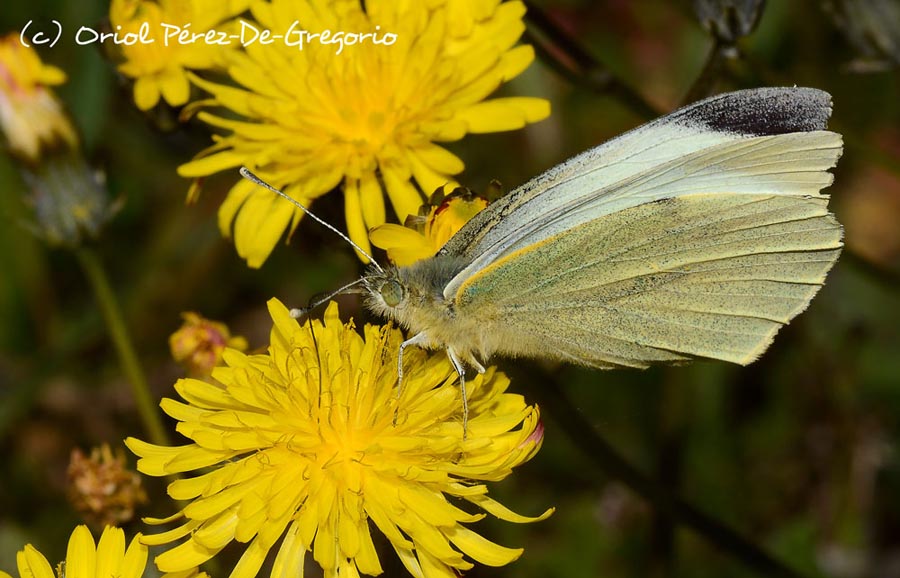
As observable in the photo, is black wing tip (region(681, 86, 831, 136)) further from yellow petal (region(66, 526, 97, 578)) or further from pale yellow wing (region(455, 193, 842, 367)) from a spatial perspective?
yellow petal (region(66, 526, 97, 578))

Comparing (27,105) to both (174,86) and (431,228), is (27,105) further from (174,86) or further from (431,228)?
(431,228)

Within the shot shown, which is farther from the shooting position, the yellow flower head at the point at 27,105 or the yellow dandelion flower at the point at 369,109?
the yellow flower head at the point at 27,105

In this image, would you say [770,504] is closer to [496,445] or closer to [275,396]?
[496,445]

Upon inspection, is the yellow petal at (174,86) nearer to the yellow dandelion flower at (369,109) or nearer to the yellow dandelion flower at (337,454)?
the yellow dandelion flower at (369,109)

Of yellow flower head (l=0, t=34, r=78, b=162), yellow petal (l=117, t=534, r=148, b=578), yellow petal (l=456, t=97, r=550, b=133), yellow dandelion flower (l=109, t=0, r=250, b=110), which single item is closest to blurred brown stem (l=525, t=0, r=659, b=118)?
yellow petal (l=456, t=97, r=550, b=133)

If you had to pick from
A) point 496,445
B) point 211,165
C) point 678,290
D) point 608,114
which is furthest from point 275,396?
point 608,114

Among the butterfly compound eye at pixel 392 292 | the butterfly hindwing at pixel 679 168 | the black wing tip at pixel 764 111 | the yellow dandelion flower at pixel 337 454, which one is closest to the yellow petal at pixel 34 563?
the yellow dandelion flower at pixel 337 454

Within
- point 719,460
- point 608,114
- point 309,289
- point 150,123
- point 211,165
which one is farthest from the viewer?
point 608,114
